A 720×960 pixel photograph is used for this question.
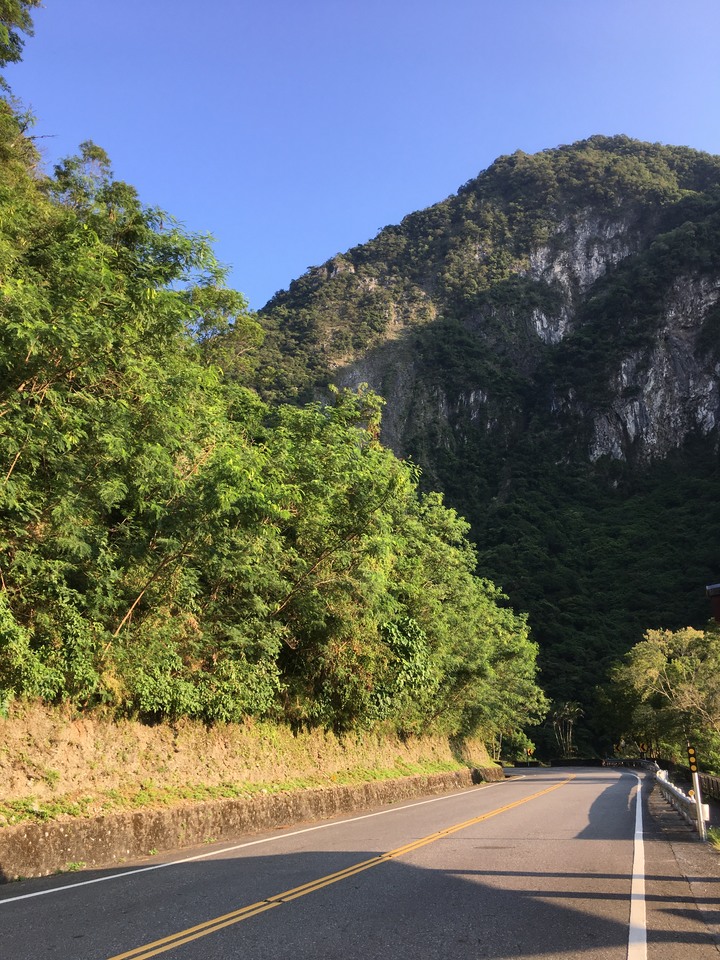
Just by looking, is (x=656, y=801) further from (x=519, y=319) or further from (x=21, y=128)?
(x=519, y=319)

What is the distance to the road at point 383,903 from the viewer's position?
4.70m

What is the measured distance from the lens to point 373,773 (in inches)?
818

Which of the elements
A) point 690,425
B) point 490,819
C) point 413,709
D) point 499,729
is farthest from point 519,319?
point 490,819

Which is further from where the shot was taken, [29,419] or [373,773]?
[373,773]

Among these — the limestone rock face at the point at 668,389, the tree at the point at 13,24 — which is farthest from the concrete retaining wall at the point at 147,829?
the limestone rock face at the point at 668,389

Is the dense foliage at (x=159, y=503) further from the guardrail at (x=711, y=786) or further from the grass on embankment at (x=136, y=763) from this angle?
the guardrail at (x=711, y=786)

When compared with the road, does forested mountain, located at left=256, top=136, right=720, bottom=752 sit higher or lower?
higher

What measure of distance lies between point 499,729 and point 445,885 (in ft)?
132

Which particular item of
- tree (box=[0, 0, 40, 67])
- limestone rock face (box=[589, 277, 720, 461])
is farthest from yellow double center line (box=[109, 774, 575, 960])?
limestone rock face (box=[589, 277, 720, 461])

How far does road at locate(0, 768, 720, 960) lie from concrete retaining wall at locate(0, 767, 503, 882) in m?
0.47

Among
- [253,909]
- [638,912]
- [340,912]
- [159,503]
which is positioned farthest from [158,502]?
[638,912]

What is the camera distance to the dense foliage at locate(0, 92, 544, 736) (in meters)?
8.53

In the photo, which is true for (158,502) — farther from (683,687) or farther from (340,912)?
(683,687)

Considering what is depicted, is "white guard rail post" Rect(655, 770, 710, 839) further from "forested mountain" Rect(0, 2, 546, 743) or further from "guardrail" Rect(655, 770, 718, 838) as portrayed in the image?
"forested mountain" Rect(0, 2, 546, 743)
